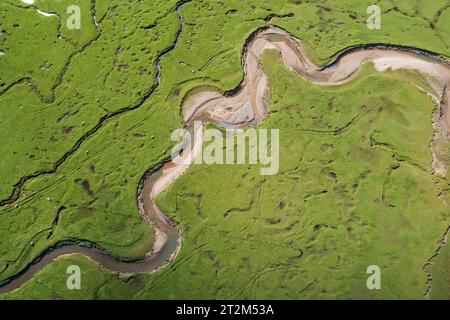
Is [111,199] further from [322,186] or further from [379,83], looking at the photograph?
[379,83]

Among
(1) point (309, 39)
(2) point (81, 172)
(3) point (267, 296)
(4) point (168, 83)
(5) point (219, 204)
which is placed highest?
(1) point (309, 39)

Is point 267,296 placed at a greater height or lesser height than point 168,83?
lesser

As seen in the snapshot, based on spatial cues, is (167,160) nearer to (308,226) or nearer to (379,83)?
(308,226)

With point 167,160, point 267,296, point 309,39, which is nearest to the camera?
point 267,296

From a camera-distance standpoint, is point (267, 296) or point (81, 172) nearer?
point (267, 296)

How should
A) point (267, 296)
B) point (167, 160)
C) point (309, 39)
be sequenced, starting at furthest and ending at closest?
point (309, 39), point (167, 160), point (267, 296)

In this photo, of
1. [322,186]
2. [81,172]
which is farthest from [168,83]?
[322,186]
